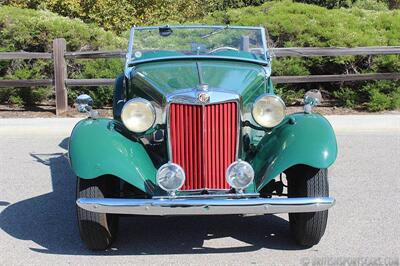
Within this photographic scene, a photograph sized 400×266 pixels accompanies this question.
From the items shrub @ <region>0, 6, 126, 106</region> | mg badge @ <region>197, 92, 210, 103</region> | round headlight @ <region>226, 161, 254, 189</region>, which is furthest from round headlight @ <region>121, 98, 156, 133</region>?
shrub @ <region>0, 6, 126, 106</region>

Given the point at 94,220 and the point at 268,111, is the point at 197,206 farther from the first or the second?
the point at 268,111

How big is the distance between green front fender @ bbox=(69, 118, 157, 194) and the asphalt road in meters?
0.61

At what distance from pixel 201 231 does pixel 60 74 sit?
611 centimetres

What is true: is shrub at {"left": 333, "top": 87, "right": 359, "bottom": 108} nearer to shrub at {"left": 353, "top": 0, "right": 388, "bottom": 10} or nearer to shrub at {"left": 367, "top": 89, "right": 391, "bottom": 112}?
shrub at {"left": 367, "top": 89, "right": 391, "bottom": 112}

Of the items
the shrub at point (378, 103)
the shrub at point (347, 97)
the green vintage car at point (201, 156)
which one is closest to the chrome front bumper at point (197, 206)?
the green vintage car at point (201, 156)

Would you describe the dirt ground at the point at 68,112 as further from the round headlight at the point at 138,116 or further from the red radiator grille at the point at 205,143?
the red radiator grille at the point at 205,143

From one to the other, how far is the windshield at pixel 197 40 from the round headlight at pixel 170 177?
1.82m

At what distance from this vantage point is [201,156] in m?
5.01

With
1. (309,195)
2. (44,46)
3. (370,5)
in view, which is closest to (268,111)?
(309,195)

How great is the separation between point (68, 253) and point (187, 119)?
4.41 feet

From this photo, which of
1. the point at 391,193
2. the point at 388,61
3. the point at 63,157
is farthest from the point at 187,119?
the point at 388,61

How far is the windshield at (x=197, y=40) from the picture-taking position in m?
6.51

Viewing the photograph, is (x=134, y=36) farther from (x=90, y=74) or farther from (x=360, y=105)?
(x=360, y=105)

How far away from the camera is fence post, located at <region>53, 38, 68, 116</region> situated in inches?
430
